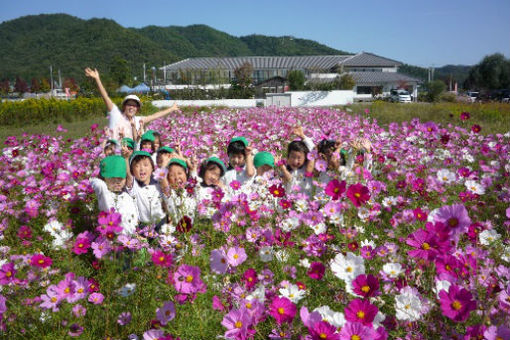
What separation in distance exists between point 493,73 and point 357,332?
7154cm

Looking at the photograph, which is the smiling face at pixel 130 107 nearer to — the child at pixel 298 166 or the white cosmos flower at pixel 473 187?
the child at pixel 298 166

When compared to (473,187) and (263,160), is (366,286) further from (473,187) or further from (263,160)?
(263,160)

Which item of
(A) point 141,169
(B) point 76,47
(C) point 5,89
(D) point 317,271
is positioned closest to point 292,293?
(D) point 317,271

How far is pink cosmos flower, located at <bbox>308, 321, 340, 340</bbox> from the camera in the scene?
936 mm

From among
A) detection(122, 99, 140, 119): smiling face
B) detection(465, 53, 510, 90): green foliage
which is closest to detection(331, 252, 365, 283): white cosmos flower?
detection(122, 99, 140, 119): smiling face

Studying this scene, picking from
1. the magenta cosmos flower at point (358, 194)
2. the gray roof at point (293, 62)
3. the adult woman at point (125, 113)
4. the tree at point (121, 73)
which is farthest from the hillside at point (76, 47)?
the magenta cosmos flower at point (358, 194)

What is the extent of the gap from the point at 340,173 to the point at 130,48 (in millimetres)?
140208

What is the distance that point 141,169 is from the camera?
3.15m

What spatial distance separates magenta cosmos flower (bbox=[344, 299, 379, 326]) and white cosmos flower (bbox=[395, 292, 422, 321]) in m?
0.22

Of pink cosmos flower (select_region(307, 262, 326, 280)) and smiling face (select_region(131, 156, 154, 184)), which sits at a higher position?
smiling face (select_region(131, 156, 154, 184))

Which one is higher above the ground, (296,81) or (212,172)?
(296,81)

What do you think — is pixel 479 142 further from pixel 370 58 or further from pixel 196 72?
pixel 370 58

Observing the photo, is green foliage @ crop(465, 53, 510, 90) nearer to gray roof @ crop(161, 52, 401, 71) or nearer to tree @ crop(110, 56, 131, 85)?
gray roof @ crop(161, 52, 401, 71)

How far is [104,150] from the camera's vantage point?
4160mm
